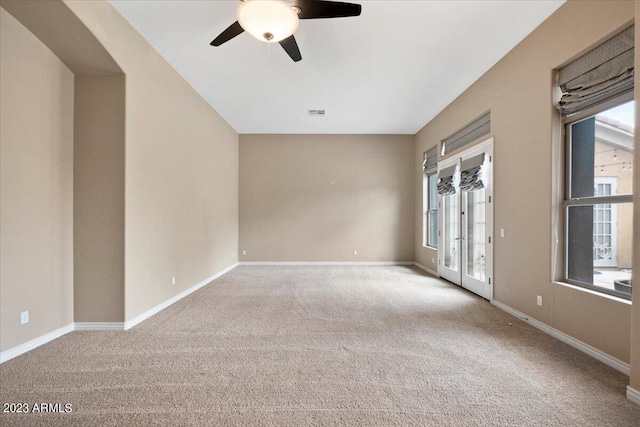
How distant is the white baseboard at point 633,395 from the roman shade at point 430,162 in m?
5.20

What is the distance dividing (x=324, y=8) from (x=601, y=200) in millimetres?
3042

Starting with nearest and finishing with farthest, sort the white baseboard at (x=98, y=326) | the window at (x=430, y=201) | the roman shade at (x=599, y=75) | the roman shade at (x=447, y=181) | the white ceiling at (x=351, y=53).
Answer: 1. the roman shade at (x=599, y=75)
2. the white ceiling at (x=351, y=53)
3. the white baseboard at (x=98, y=326)
4. the roman shade at (x=447, y=181)
5. the window at (x=430, y=201)

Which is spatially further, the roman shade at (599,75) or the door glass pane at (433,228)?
the door glass pane at (433,228)

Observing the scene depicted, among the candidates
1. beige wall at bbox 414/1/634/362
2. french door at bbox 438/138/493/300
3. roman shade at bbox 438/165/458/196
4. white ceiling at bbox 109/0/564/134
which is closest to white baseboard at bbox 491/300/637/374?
beige wall at bbox 414/1/634/362

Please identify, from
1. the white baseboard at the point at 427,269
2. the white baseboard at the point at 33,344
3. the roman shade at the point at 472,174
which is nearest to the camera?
the white baseboard at the point at 33,344

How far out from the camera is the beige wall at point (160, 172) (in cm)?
342

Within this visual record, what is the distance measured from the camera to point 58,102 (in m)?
3.18

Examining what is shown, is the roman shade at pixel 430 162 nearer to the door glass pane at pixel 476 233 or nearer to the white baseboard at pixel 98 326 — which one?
the door glass pane at pixel 476 233

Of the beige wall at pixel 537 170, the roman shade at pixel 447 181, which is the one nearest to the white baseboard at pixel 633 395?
the beige wall at pixel 537 170

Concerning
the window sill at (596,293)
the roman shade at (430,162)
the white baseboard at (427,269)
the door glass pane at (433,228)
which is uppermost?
the roman shade at (430,162)

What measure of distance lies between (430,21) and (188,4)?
2603 mm

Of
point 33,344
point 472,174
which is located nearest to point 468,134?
point 472,174

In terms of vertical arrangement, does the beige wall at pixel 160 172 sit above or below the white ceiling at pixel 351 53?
below

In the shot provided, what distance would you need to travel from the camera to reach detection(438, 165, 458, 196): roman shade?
5.77 meters
